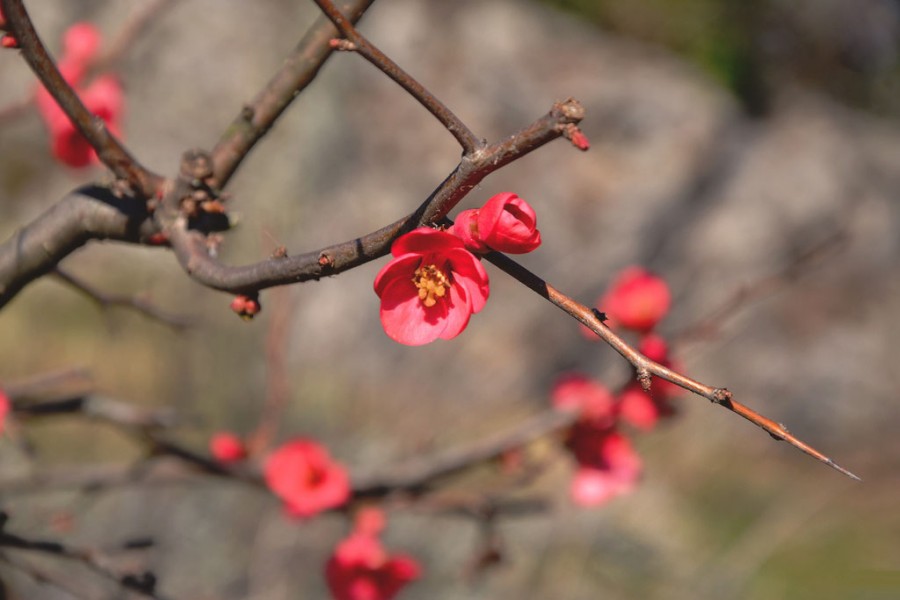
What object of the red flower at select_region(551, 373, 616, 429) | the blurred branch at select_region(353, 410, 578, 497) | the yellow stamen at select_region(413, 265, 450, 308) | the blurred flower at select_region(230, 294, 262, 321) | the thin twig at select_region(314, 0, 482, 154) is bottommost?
the blurred flower at select_region(230, 294, 262, 321)

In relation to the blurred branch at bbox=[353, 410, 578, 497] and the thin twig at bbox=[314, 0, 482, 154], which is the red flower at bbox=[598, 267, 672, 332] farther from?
the thin twig at bbox=[314, 0, 482, 154]

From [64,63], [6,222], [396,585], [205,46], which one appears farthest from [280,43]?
[396,585]

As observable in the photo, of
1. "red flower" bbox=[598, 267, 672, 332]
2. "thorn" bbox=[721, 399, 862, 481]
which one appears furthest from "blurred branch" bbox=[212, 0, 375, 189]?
"red flower" bbox=[598, 267, 672, 332]

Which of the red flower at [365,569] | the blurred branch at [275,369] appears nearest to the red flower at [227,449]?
the blurred branch at [275,369]

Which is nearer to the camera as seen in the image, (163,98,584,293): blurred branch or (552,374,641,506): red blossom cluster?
(163,98,584,293): blurred branch

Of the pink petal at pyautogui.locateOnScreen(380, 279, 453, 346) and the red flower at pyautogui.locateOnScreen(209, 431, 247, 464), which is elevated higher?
the red flower at pyautogui.locateOnScreen(209, 431, 247, 464)

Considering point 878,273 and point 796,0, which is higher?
point 796,0

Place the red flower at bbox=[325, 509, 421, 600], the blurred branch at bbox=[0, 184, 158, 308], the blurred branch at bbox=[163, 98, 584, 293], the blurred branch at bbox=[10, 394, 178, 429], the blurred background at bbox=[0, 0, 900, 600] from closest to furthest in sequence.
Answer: the blurred branch at bbox=[163, 98, 584, 293], the blurred branch at bbox=[0, 184, 158, 308], the blurred branch at bbox=[10, 394, 178, 429], the red flower at bbox=[325, 509, 421, 600], the blurred background at bbox=[0, 0, 900, 600]

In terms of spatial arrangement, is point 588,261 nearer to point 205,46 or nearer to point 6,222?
point 205,46
